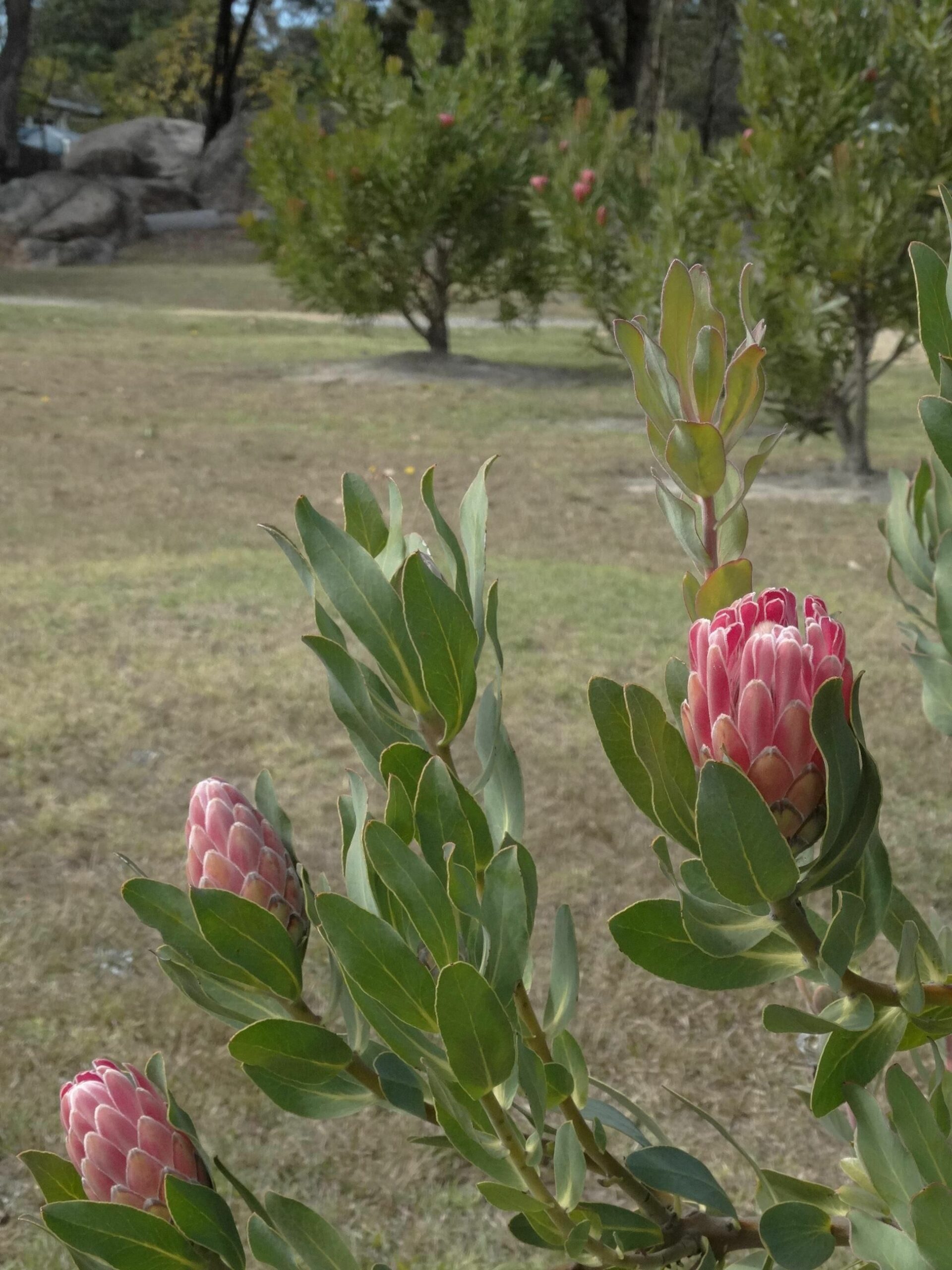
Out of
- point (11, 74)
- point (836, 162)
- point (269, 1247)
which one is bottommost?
point (269, 1247)

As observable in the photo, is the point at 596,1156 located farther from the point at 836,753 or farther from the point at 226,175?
the point at 226,175

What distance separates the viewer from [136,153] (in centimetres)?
2366

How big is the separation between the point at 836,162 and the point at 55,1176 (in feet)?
21.2

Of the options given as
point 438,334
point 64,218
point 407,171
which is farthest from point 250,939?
point 64,218

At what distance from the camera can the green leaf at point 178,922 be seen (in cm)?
63

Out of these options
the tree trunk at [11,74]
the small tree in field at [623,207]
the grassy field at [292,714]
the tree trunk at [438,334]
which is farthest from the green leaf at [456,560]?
the tree trunk at [11,74]

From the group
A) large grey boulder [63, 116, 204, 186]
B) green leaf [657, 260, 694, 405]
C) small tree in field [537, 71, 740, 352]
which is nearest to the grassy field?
small tree in field [537, 71, 740, 352]

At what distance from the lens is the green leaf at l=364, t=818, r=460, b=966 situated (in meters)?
0.54

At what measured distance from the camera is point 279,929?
62 cm

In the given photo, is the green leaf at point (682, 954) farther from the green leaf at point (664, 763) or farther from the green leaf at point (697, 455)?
the green leaf at point (697, 455)

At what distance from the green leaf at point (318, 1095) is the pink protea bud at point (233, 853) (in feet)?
0.24

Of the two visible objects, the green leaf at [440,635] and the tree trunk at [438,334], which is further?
the tree trunk at [438,334]

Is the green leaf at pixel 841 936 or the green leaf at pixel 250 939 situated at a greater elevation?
the green leaf at pixel 841 936

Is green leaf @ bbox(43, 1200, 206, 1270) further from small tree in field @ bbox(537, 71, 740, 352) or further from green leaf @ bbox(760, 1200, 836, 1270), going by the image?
small tree in field @ bbox(537, 71, 740, 352)
